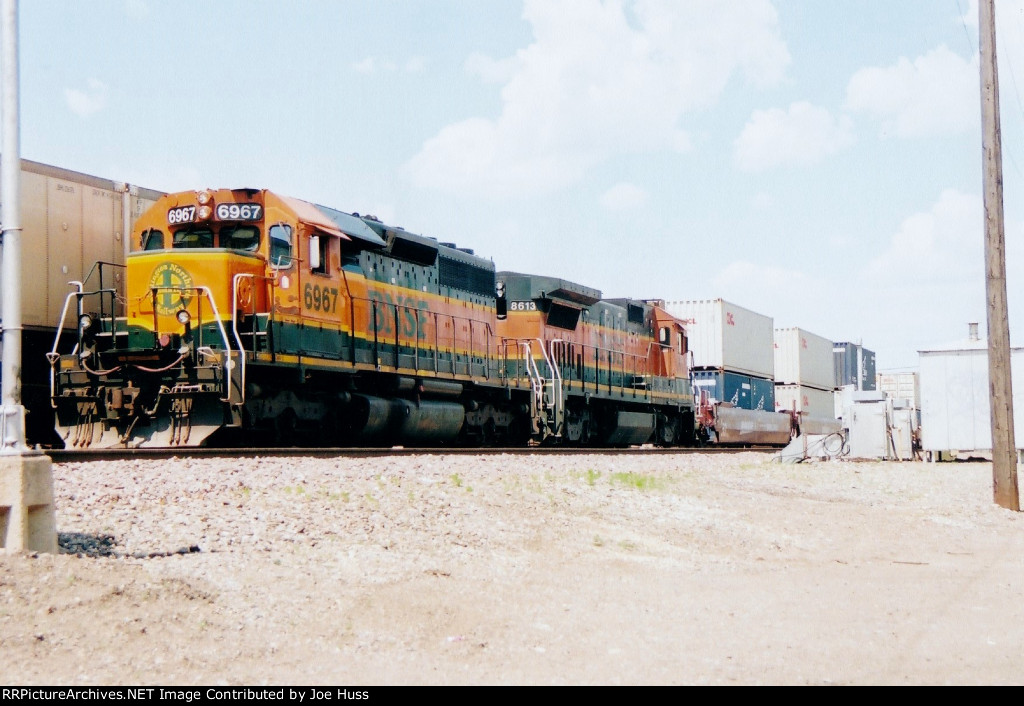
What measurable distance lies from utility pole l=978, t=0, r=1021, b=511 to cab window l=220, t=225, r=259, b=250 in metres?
10.1

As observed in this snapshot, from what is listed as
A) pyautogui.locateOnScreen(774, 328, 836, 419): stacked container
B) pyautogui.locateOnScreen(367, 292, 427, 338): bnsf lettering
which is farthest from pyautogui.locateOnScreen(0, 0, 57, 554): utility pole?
pyautogui.locateOnScreen(774, 328, 836, 419): stacked container

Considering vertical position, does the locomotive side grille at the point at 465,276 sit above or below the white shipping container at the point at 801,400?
above

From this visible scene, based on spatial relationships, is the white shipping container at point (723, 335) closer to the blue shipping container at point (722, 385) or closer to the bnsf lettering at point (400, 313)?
the blue shipping container at point (722, 385)

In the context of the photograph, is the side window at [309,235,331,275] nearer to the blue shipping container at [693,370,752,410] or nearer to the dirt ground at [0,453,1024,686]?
the dirt ground at [0,453,1024,686]

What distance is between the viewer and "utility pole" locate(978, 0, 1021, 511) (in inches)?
611

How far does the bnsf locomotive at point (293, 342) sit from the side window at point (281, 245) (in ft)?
0.05

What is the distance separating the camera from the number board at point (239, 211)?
14703 mm

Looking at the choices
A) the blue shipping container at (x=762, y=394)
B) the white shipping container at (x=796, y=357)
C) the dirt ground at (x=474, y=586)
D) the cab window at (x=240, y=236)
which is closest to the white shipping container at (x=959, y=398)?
the blue shipping container at (x=762, y=394)

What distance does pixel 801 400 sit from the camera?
4138 cm

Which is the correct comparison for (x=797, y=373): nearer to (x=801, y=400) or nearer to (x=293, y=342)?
(x=801, y=400)

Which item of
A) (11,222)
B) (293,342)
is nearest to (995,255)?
(293,342)

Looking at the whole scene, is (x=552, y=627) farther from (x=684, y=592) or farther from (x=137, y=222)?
(x=137, y=222)

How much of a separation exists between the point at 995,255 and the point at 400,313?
8775 millimetres
